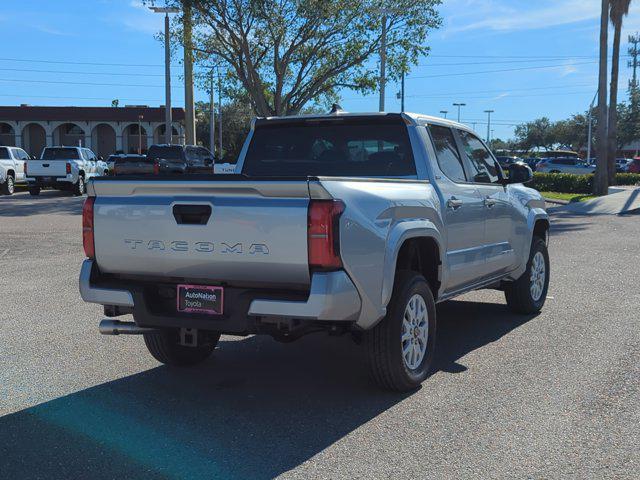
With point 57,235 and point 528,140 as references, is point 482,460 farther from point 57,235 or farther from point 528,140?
point 528,140

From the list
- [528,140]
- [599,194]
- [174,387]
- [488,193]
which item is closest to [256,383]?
[174,387]

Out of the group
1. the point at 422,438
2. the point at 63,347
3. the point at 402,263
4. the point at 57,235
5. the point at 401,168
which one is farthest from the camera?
the point at 57,235

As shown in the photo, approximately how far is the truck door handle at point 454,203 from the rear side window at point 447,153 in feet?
0.82

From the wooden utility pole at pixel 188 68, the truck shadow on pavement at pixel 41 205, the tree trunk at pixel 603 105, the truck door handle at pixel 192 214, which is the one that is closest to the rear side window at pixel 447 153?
the truck door handle at pixel 192 214

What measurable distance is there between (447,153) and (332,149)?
1011 millimetres

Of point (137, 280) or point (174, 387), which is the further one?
point (174, 387)

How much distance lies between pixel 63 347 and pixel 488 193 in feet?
13.4

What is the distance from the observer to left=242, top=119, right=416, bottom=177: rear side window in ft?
19.6

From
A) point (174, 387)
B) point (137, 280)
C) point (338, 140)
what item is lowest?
point (174, 387)

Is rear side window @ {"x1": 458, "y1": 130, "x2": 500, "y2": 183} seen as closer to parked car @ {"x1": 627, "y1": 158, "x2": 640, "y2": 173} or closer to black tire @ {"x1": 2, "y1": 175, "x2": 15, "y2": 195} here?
black tire @ {"x1": 2, "y1": 175, "x2": 15, "y2": 195}

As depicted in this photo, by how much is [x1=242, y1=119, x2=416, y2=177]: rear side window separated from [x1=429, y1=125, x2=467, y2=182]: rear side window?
1.13ft

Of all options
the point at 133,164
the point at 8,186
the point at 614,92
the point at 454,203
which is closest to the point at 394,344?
the point at 454,203

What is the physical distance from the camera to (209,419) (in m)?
4.64

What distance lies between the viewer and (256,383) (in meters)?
5.41
